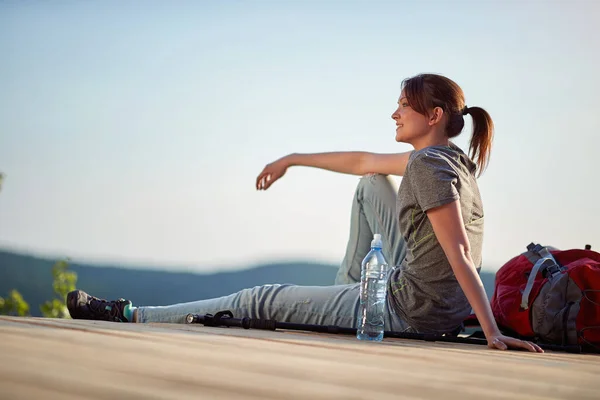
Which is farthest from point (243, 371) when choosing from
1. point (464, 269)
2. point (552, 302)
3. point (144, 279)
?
point (144, 279)

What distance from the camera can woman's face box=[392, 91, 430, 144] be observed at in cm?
271

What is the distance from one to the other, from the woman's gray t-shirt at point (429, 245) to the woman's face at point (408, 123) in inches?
4.7

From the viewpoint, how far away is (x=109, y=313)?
9.43ft

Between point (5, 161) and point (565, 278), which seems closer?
point (565, 278)

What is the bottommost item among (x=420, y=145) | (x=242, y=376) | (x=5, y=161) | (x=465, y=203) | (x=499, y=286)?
(x=242, y=376)

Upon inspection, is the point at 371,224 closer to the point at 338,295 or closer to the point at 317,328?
the point at 338,295

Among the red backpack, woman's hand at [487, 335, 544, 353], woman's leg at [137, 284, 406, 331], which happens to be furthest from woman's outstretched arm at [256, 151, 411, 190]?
woman's hand at [487, 335, 544, 353]

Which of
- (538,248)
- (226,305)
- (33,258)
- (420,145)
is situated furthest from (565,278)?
(33,258)

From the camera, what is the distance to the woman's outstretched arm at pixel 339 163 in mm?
3184

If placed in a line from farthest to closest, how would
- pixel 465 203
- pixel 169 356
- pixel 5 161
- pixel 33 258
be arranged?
1. pixel 5 161
2. pixel 33 258
3. pixel 465 203
4. pixel 169 356

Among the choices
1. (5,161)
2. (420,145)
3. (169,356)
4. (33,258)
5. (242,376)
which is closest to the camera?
(242,376)

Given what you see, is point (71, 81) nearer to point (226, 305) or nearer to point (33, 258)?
point (33, 258)

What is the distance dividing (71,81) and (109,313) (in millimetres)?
8424

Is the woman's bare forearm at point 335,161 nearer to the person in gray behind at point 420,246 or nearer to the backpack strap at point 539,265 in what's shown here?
the person in gray behind at point 420,246
